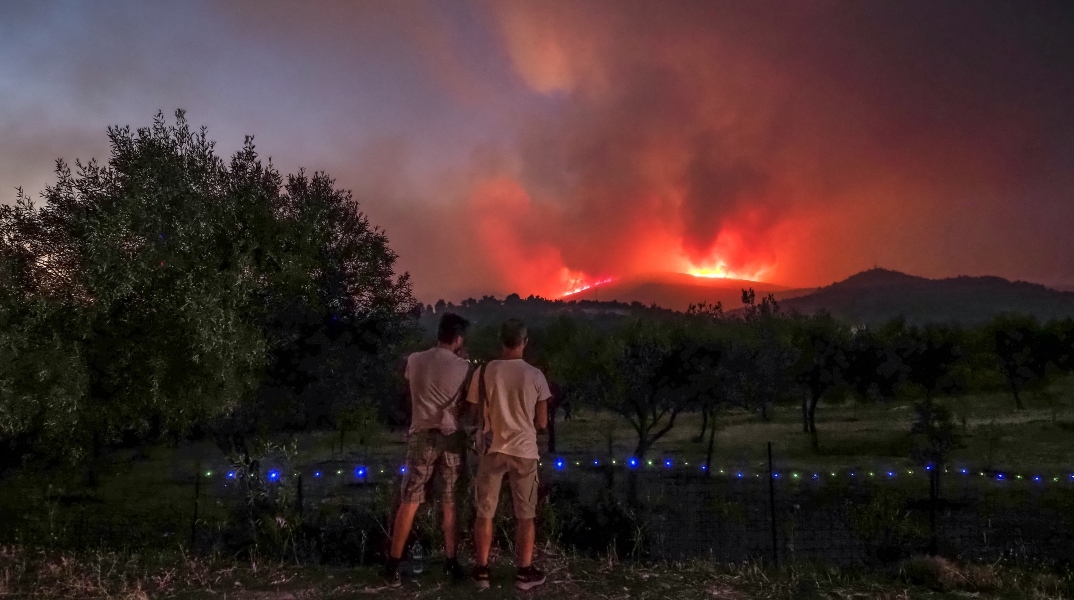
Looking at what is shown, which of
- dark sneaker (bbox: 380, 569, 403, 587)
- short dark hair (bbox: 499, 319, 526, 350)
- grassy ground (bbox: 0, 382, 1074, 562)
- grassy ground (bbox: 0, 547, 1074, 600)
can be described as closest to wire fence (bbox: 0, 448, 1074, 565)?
grassy ground (bbox: 0, 382, 1074, 562)

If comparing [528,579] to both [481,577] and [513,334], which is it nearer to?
[481,577]

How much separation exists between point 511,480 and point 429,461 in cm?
70

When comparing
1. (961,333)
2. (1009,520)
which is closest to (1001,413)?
(961,333)

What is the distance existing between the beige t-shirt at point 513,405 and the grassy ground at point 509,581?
1.21m

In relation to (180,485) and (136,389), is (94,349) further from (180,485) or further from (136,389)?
(180,485)

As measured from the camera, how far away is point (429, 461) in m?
5.70

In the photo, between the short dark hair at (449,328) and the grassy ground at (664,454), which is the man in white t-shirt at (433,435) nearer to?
the short dark hair at (449,328)

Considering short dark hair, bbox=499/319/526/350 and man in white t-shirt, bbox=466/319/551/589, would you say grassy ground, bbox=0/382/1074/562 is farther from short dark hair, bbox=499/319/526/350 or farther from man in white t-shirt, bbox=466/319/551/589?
short dark hair, bbox=499/319/526/350

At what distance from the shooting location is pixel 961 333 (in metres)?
60.4

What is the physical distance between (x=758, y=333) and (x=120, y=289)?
3778cm

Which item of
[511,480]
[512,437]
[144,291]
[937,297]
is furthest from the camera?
[937,297]

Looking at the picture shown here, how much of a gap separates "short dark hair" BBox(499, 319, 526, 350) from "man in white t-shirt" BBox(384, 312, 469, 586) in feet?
1.42

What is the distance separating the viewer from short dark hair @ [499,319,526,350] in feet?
18.4

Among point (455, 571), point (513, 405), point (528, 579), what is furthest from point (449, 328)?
point (528, 579)
